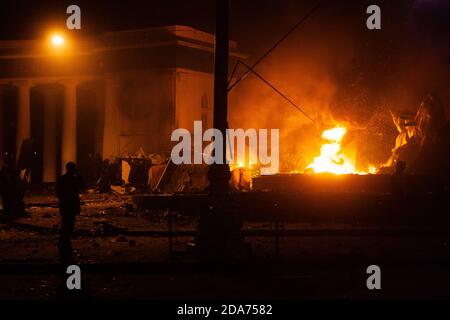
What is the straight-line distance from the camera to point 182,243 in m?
15.1

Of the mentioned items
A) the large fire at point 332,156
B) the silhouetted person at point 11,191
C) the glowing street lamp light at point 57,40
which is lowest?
the silhouetted person at point 11,191

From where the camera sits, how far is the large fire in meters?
26.9

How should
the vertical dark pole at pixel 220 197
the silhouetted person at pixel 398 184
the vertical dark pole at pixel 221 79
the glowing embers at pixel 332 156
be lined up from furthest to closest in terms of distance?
1. the glowing embers at pixel 332 156
2. the silhouetted person at pixel 398 184
3. the vertical dark pole at pixel 221 79
4. the vertical dark pole at pixel 220 197

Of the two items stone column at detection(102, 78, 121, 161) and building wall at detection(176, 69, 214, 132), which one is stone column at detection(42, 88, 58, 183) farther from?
building wall at detection(176, 69, 214, 132)

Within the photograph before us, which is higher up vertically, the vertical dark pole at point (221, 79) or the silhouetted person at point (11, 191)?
the vertical dark pole at point (221, 79)

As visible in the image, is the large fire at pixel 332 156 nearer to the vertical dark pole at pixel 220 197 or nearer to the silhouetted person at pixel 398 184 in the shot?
the silhouetted person at pixel 398 184

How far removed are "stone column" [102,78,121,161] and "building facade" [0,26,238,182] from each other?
54 millimetres

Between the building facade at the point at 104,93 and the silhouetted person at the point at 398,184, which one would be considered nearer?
the silhouetted person at the point at 398,184

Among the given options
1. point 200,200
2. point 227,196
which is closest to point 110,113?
point 200,200

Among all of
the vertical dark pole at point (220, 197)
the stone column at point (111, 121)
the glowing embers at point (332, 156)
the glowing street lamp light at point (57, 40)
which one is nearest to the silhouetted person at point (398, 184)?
the vertical dark pole at point (220, 197)

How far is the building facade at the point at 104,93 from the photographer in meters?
36.0

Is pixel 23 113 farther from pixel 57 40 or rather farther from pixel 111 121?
pixel 57 40

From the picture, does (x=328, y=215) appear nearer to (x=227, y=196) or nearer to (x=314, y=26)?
(x=227, y=196)

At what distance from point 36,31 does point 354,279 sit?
35060 mm
